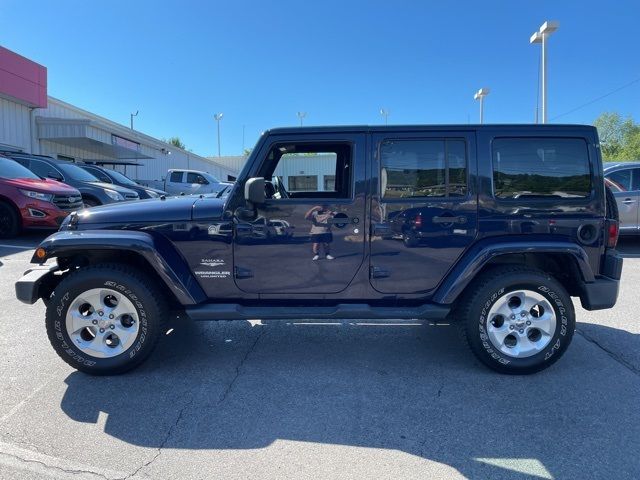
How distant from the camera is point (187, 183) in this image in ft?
59.7

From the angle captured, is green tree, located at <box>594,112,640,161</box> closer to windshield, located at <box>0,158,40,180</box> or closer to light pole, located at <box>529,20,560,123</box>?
light pole, located at <box>529,20,560,123</box>

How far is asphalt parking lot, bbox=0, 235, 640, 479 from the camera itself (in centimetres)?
240

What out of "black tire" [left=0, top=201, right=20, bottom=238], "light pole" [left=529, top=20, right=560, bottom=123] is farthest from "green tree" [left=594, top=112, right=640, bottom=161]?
"black tire" [left=0, top=201, right=20, bottom=238]

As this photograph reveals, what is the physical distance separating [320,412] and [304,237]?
129 centimetres

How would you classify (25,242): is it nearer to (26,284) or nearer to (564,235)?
(26,284)

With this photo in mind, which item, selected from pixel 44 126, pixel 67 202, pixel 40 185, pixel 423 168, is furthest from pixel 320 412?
pixel 44 126

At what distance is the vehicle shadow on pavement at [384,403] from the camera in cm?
253

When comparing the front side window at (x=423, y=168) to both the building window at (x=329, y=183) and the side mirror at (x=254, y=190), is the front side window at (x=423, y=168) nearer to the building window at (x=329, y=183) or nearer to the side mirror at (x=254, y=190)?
the building window at (x=329, y=183)

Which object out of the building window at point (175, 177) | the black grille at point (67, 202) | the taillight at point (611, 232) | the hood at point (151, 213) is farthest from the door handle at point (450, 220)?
the building window at point (175, 177)

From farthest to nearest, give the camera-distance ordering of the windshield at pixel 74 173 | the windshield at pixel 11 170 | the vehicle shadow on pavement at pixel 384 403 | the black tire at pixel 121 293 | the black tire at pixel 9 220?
the windshield at pixel 74 173
the windshield at pixel 11 170
the black tire at pixel 9 220
the black tire at pixel 121 293
the vehicle shadow on pavement at pixel 384 403

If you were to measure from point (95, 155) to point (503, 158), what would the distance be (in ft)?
74.6

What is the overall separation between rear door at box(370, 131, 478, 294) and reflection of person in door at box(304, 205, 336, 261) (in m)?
0.35

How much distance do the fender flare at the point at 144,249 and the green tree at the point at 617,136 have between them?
172 ft

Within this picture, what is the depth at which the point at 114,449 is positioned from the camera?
2.54 meters
